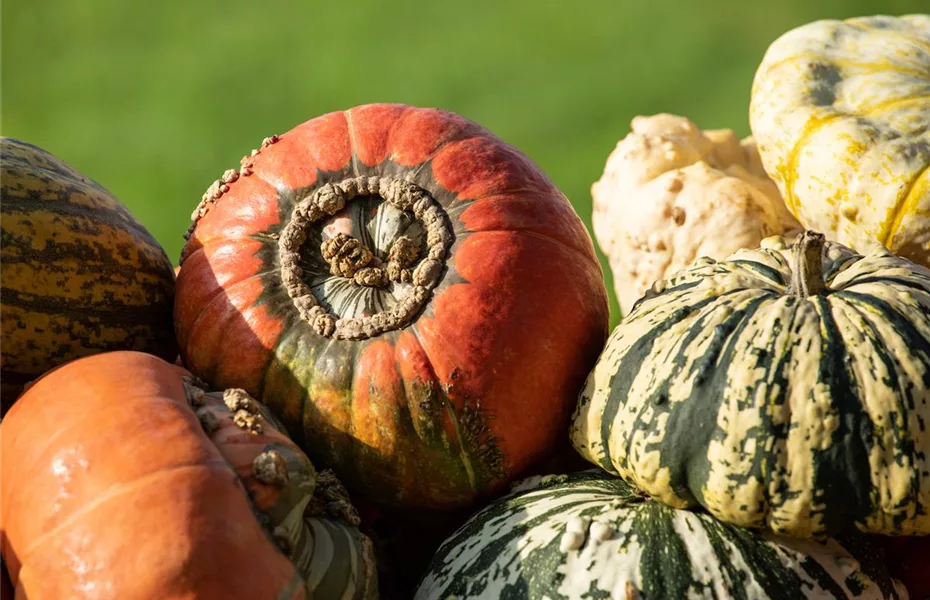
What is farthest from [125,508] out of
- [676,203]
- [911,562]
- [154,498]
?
[676,203]

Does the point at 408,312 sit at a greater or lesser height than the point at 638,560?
greater

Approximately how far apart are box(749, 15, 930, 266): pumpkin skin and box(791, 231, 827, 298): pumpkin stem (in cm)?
54

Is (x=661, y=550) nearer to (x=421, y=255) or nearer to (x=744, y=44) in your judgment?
(x=421, y=255)

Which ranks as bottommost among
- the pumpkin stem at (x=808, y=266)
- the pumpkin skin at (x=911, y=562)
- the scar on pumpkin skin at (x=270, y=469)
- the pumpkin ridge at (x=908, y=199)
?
the pumpkin skin at (x=911, y=562)

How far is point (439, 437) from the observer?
5.92ft

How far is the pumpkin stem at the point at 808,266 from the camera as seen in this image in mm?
1643

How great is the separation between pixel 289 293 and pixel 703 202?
3.59ft

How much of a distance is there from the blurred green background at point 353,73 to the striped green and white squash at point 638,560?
5.07 m

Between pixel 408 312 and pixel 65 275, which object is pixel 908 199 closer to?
pixel 408 312

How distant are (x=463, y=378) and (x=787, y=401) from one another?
568 millimetres

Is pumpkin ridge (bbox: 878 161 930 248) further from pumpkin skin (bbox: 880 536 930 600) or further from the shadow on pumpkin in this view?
the shadow on pumpkin

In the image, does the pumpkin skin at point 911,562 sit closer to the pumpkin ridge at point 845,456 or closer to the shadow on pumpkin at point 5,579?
the pumpkin ridge at point 845,456

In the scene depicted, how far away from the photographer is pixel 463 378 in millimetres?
1784

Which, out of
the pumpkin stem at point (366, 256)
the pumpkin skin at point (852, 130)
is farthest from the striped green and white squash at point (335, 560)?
the pumpkin skin at point (852, 130)
